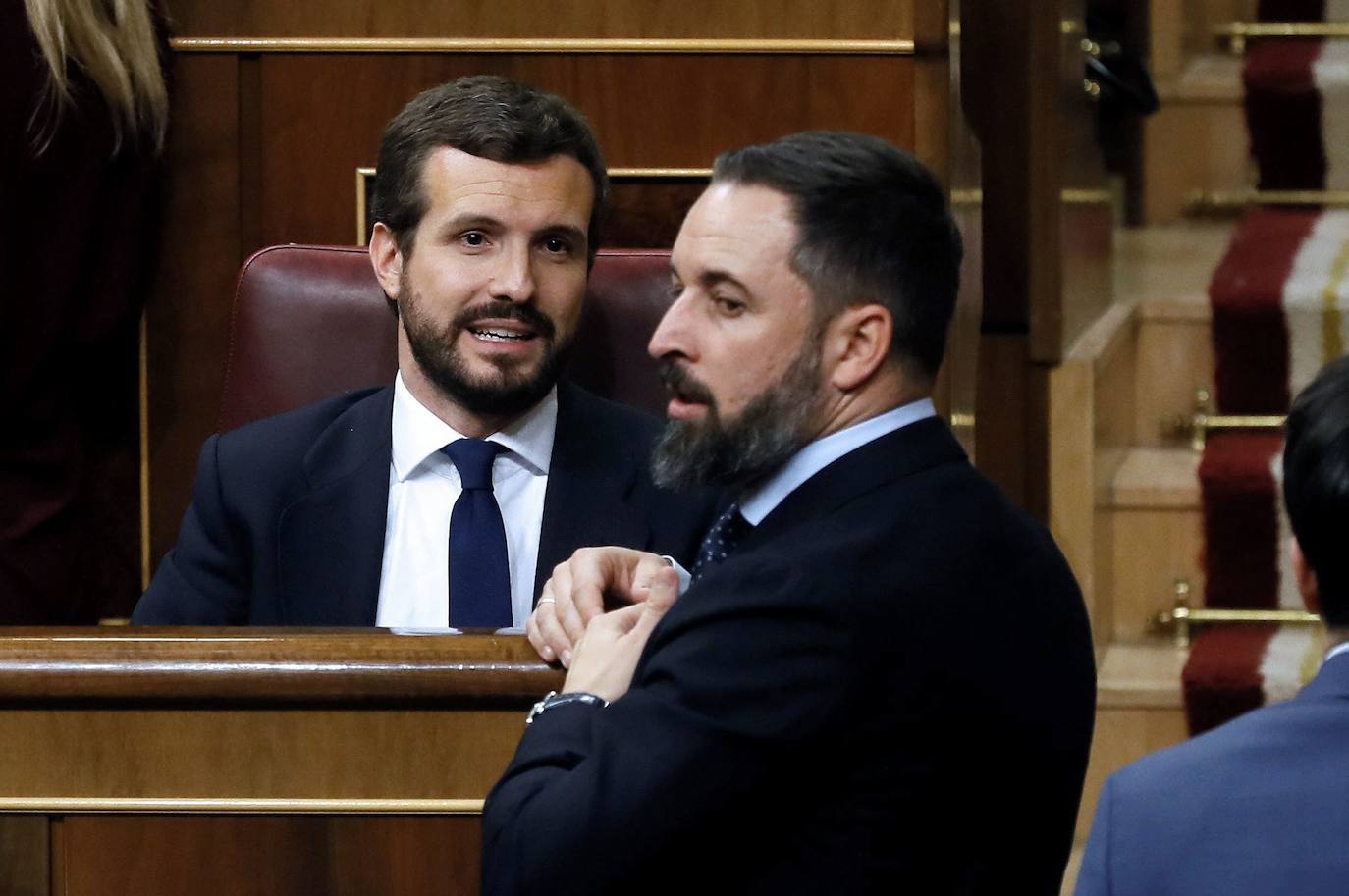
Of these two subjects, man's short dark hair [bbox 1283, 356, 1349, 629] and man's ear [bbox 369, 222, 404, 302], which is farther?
man's ear [bbox 369, 222, 404, 302]

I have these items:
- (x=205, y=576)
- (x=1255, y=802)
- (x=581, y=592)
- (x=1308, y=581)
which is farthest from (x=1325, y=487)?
(x=205, y=576)

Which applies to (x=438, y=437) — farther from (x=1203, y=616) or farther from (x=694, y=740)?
(x=1203, y=616)

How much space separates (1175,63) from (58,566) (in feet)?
6.83

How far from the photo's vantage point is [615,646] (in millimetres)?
1467

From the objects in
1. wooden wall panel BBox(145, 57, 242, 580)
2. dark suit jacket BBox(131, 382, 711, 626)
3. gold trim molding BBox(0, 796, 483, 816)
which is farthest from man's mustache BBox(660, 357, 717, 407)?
wooden wall panel BBox(145, 57, 242, 580)

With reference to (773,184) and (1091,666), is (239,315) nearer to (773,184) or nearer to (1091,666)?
(773,184)

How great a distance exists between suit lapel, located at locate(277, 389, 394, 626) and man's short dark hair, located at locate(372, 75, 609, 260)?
0.22 meters

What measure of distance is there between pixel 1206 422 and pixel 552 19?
3.97 ft

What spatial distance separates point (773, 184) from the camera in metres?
1.49

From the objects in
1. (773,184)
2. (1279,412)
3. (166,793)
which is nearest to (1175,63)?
(1279,412)

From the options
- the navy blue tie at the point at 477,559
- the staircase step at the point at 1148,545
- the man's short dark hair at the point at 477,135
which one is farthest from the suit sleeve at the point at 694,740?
the staircase step at the point at 1148,545

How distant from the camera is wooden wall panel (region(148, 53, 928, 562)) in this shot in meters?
2.86

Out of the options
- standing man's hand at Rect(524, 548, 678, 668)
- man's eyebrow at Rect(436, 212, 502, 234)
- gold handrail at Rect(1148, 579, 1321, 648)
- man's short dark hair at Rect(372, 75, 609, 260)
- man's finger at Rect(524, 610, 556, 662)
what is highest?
man's short dark hair at Rect(372, 75, 609, 260)

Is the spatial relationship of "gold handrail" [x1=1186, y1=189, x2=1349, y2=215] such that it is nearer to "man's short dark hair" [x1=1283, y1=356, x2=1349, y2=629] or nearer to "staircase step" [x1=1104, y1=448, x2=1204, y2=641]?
"staircase step" [x1=1104, y1=448, x2=1204, y2=641]
